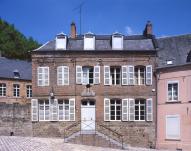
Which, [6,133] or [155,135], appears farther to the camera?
[6,133]

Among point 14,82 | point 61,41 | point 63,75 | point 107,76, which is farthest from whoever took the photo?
point 14,82

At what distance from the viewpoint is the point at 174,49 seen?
29125 millimetres

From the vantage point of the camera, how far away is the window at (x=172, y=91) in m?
27.2

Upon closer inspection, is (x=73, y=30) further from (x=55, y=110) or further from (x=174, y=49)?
(x=174, y=49)

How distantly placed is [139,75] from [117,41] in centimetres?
287

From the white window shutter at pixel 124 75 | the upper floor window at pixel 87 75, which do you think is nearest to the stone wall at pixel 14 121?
the upper floor window at pixel 87 75

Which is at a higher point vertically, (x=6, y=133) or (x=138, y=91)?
(x=138, y=91)

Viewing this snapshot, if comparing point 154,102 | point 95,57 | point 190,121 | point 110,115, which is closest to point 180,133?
point 190,121

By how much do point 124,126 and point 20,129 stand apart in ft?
24.9

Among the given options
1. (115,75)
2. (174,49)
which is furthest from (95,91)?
(174,49)

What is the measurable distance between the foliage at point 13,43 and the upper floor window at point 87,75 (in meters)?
20.6

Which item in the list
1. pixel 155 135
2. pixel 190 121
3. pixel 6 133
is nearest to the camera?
pixel 190 121

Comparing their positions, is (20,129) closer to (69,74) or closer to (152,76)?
(69,74)

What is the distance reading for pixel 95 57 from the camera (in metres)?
28.8
